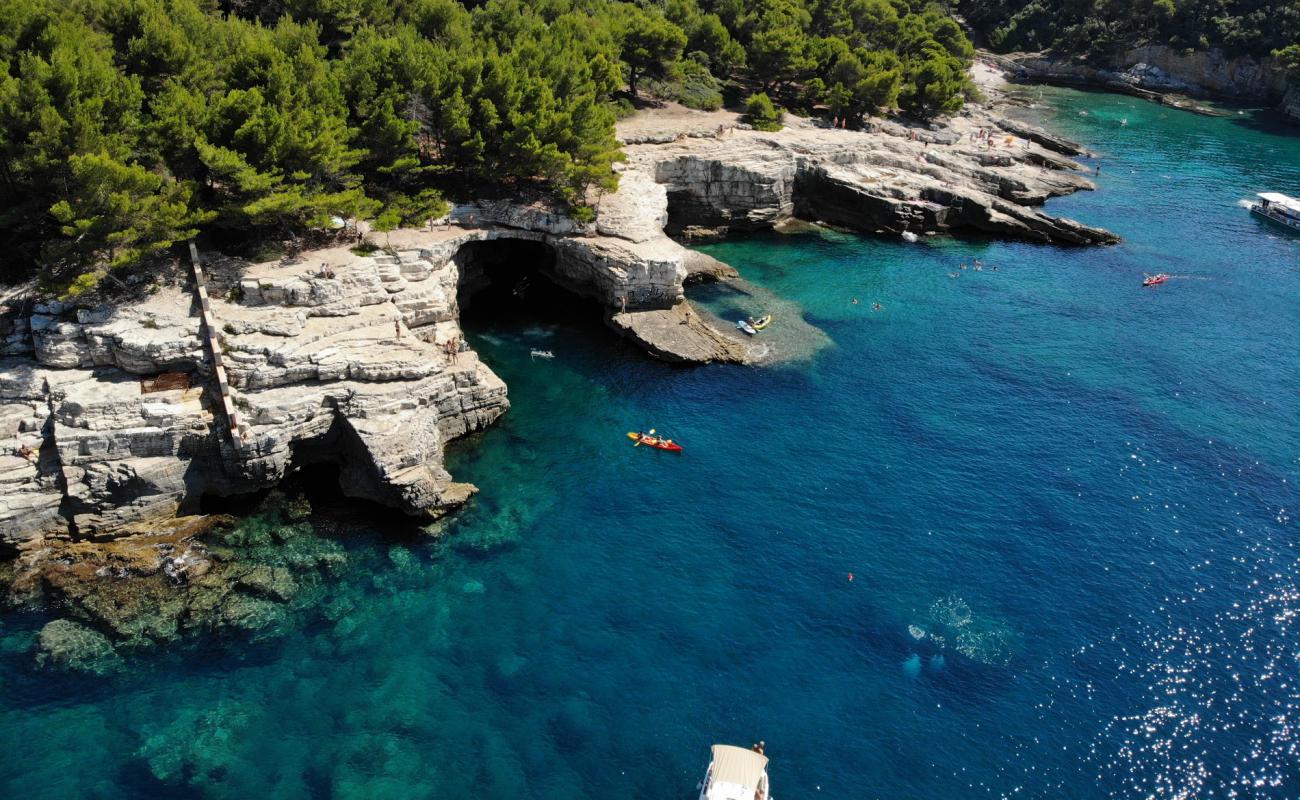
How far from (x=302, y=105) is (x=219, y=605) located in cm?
3267

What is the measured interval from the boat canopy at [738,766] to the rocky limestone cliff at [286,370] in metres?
20.8

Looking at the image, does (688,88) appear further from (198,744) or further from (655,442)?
(198,744)

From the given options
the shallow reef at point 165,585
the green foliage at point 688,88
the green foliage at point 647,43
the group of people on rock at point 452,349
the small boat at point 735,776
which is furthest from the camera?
the green foliage at point 688,88

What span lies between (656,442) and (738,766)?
918 inches

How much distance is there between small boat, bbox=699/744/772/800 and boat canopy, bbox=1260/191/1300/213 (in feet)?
301

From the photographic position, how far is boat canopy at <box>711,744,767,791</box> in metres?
31.2

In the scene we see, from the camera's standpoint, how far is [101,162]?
4309 cm

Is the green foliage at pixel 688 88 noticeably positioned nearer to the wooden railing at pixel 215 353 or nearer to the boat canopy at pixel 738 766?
the wooden railing at pixel 215 353

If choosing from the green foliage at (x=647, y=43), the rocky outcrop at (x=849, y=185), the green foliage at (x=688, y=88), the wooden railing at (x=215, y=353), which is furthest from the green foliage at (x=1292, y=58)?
the wooden railing at (x=215, y=353)

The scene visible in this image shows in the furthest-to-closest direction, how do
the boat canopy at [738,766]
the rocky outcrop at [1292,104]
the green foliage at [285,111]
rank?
the rocky outcrop at [1292,104], the green foliage at [285,111], the boat canopy at [738,766]

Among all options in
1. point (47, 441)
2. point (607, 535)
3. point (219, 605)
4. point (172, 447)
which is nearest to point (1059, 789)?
point (607, 535)

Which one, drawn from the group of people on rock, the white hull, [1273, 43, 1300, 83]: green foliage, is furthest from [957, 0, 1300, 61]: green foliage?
the group of people on rock

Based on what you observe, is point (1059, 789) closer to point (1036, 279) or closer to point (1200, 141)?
point (1036, 279)

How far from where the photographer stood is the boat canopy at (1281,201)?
89.8 metres
